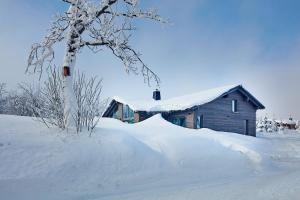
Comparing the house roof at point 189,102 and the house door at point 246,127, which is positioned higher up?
the house roof at point 189,102

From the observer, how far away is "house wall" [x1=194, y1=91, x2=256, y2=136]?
28969 millimetres

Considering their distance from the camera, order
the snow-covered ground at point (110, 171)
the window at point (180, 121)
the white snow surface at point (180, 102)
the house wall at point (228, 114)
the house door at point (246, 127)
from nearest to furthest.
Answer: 1. the snow-covered ground at point (110, 171)
2. the white snow surface at point (180, 102)
3. the house wall at point (228, 114)
4. the window at point (180, 121)
5. the house door at point (246, 127)

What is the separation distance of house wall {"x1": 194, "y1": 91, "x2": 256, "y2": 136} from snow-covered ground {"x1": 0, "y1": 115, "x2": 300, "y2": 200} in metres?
17.8

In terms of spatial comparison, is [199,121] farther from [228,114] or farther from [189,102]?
[228,114]

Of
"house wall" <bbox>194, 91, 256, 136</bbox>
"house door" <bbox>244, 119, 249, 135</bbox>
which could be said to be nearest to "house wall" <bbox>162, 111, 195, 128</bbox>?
"house wall" <bbox>194, 91, 256, 136</bbox>

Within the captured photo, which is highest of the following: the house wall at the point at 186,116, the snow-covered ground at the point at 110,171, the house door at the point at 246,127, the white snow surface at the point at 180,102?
the white snow surface at the point at 180,102

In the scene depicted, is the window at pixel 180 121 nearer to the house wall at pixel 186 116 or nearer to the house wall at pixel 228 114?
the house wall at pixel 186 116

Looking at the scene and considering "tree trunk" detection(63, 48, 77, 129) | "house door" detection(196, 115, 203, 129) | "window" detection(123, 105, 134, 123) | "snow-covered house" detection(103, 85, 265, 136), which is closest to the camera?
"tree trunk" detection(63, 48, 77, 129)

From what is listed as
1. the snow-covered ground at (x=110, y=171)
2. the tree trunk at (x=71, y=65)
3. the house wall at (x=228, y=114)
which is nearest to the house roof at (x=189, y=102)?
the house wall at (x=228, y=114)

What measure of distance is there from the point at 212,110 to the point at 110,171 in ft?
73.8

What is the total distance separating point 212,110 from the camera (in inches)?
1156

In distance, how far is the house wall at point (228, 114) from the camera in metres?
29.0

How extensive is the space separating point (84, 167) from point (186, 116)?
21.9 m

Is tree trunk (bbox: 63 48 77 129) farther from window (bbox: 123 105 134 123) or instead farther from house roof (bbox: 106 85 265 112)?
window (bbox: 123 105 134 123)
